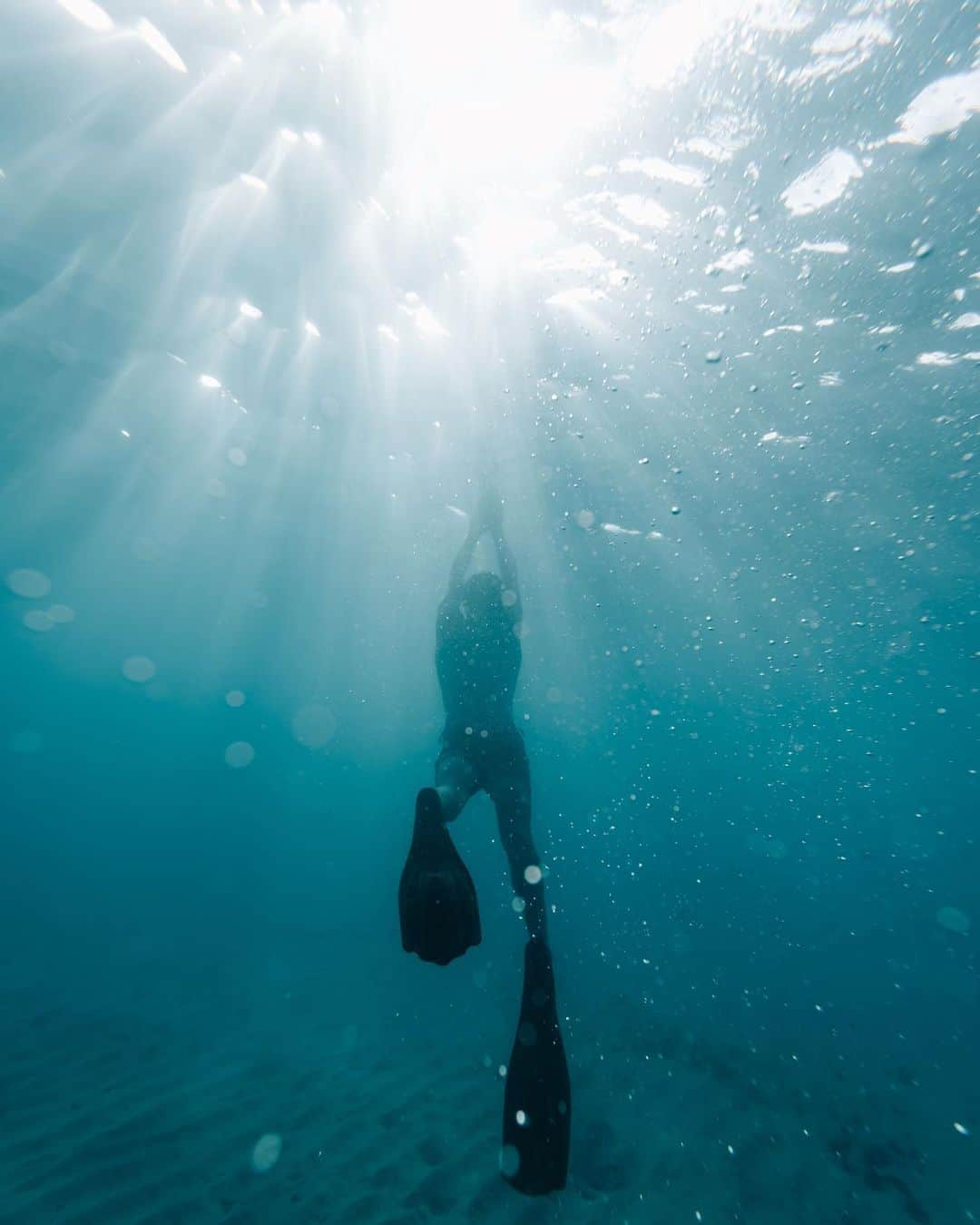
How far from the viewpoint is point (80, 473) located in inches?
902

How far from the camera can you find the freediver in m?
3.46

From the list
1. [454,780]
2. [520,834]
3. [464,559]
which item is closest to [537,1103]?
[520,834]

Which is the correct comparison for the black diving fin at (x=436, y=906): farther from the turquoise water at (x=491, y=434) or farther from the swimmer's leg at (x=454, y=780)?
the turquoise water at (x=491, y=434)

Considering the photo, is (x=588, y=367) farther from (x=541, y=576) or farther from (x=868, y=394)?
(x=541, y=576)

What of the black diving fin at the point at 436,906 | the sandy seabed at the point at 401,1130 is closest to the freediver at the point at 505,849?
the black diving fin at the point at 436,906

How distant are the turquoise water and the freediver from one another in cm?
400

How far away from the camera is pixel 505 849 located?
5156 millimetres

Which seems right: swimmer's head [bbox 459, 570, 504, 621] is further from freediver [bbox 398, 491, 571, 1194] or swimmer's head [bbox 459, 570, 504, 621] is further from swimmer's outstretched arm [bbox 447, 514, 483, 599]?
swimmer's outstretched arm [bbox 447, 514, 483, 599]

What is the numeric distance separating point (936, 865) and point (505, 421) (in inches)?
4924

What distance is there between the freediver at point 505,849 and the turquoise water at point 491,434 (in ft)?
13.1

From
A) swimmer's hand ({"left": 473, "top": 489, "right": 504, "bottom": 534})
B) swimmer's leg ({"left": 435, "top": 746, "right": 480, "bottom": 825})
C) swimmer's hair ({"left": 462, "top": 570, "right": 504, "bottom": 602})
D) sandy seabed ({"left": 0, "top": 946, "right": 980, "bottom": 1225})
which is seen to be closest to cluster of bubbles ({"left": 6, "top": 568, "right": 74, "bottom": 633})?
sandy seabed ({"left": 0, "top": 946, "right": 980, "bottom": 1225})

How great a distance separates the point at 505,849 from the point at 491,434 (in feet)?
40.8

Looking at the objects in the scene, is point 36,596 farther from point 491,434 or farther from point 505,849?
point 505,849

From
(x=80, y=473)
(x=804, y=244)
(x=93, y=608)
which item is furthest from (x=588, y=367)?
(x=93, y=608)
